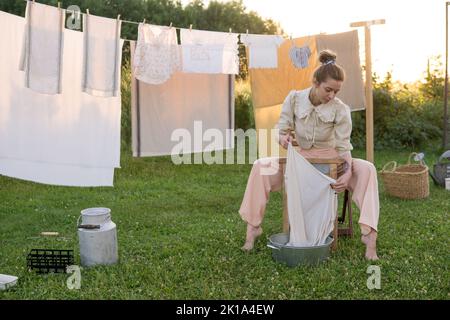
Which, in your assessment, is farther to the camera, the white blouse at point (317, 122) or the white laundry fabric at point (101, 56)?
the white laundry fabric at point (101, 56)

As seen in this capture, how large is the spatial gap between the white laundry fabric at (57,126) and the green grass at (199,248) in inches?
13.0

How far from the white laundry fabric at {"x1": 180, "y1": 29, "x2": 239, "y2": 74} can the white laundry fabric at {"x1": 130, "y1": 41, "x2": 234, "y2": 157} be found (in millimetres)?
458

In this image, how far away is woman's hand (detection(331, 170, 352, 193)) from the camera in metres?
3.20

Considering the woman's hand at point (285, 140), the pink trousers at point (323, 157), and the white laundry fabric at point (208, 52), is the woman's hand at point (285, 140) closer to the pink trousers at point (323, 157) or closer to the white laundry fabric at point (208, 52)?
the pink trousers at point (323, 157)

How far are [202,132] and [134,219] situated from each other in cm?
169

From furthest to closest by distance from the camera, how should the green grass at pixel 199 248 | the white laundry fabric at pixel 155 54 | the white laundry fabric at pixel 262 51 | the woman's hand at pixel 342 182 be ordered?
the white laundry fabric at pixel 262 51 → the white laundry fabric at pixel 155 54 → the woman's hand at pixel 342 182 → the green grass at pixel 199 248

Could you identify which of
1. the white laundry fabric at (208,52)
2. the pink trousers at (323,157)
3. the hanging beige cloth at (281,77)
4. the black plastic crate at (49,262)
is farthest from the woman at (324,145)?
the hanging beige cloth at (281,77)

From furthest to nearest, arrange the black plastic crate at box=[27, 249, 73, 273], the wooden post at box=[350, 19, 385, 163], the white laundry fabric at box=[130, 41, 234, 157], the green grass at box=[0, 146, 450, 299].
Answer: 1. the white laundry fabric at box=[130, 41, 234, 157]
2. the wooden post at box=[350, 19, 385, 163]
3. the black plastic crate at box=[27, 249, 73, 273]
4. the green grass at box=[0, 146, 450, 299]

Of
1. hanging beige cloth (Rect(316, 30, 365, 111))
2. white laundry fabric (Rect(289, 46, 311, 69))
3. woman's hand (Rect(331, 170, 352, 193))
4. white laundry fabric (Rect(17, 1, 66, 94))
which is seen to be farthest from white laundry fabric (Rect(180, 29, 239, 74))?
woman's hand (Rect(331, 170, 352, 193))

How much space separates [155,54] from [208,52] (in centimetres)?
52

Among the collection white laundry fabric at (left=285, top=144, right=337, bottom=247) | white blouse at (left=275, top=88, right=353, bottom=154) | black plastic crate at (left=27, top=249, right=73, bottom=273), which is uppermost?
white blouse at (left=275, top=88, right=353, bottom=154)

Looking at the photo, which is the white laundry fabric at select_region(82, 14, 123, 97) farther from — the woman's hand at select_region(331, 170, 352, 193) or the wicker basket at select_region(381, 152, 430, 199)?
the wicker basket at select_region(381, 152, 430, 199)

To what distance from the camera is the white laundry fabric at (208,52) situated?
4.94 metres

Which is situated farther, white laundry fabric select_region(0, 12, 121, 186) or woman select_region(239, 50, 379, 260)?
white laundry fabric select_region(0, 12, 121, 186)
